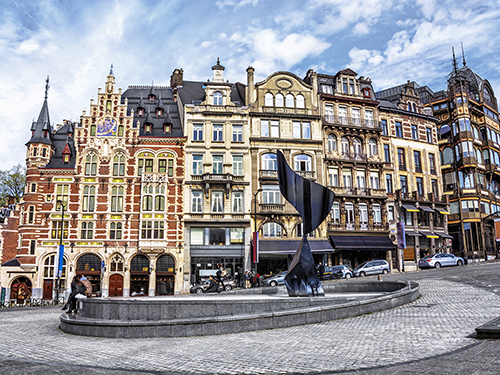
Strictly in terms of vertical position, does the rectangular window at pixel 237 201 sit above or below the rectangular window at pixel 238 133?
below

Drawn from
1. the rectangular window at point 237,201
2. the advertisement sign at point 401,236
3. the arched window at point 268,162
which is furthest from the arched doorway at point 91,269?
the advertisement sign at point 401,236

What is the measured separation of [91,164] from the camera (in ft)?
→ 122

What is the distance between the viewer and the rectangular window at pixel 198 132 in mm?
38494

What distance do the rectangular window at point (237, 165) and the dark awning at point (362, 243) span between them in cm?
1033

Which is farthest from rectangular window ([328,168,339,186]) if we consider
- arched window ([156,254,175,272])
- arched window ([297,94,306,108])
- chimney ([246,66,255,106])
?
arched window ([156,254,175,272])

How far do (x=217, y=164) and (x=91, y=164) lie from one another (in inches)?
435

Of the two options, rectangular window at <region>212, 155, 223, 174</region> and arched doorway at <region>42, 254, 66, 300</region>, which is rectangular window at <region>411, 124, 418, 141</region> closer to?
rectangular window at <region>212, 155, 223, 174</region>

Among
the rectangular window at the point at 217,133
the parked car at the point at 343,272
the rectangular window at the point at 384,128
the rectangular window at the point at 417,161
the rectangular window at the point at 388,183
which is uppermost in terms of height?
the rectangular window at the point at 384,128

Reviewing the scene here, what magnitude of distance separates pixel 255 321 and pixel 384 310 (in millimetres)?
4642

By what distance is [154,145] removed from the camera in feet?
124

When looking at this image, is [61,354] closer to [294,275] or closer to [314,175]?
[294,275]

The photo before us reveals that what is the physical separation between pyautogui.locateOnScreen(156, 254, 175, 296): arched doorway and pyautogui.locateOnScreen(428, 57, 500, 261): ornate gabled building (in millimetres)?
30725

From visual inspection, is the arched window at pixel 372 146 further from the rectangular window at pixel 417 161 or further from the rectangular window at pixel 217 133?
the rectangular window at pixel 217 133

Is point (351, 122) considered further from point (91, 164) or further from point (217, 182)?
point (91, 164)
